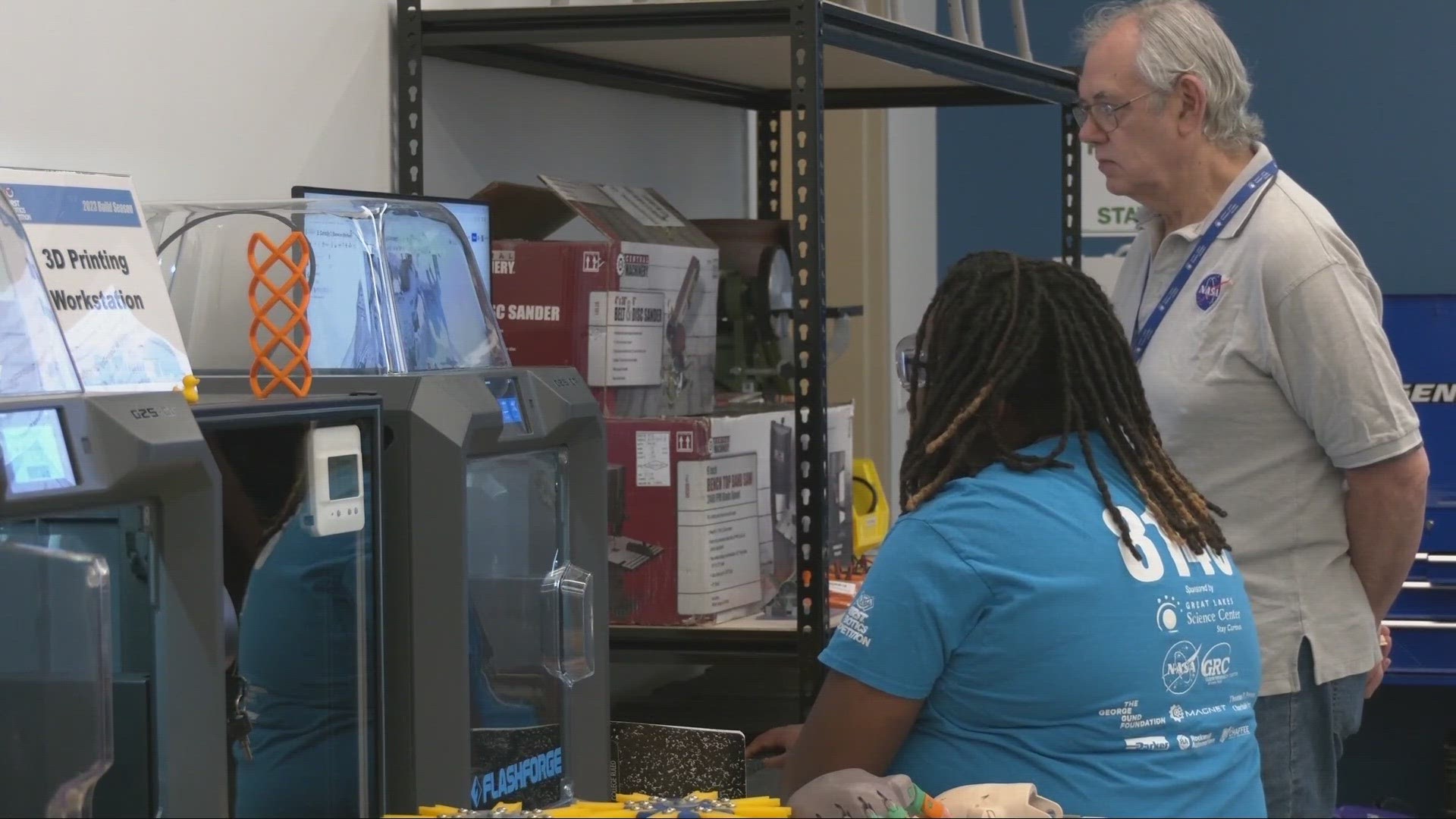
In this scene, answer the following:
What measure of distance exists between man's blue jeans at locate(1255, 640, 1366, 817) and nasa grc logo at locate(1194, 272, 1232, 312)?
1.47 feet

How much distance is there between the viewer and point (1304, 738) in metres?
2.05

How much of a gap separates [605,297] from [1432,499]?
106 inches

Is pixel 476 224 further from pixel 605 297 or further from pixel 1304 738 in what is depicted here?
pixel 1304 738

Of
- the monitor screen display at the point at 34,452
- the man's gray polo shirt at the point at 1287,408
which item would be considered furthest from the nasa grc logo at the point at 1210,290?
the monitor screen display at the point at 34,452

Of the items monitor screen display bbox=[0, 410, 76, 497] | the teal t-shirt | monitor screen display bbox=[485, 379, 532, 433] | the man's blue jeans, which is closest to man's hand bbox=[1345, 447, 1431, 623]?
the man's blue jeans

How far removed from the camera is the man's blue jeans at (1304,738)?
6.68ft

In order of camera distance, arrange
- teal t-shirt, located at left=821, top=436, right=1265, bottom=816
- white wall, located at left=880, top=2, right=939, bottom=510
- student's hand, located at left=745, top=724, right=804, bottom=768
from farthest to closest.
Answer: white wall, located at left=880, top=2, right=939, bottom=510 < student's hand, located at left=745, top=724, right=804, bottom=768 < teal t-shirt, located at left=821, top=436, right=1265, bottom=816

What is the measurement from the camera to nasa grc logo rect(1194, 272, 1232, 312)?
2.08 metres

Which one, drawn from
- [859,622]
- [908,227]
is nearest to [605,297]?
[859,622]

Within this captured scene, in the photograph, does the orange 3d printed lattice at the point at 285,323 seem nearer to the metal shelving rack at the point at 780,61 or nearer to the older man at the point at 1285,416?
the metal shelving rack at the point at 780,61

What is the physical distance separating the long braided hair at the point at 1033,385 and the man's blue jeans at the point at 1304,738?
475 mm

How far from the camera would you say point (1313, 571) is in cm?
206

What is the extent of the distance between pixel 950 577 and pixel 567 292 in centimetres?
93

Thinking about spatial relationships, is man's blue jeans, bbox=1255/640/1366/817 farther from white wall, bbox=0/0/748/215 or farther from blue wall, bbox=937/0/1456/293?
blue wall, bbox=937/0/1456/293
